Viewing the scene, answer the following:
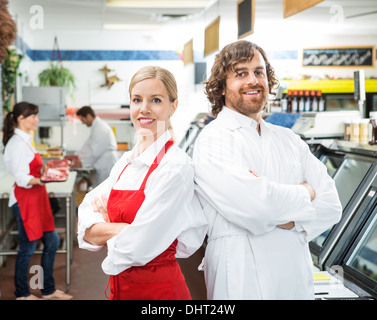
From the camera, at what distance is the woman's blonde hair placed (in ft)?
5.08

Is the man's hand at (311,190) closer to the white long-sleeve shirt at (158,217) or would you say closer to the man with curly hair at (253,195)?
the man with curly hair at (253,195)

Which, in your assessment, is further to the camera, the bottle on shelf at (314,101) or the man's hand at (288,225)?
the bottle on shelf at (314,101)

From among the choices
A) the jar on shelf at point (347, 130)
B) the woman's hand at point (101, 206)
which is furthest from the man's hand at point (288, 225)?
the jar on shelf at point (347, 130)

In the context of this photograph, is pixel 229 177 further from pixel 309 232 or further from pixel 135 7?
pixel 135 7

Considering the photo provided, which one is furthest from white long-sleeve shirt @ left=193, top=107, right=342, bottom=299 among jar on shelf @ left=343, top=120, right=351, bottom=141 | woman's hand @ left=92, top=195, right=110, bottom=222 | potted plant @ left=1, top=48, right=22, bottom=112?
potted plant @ left=1, top=48, right=22, bottom=112

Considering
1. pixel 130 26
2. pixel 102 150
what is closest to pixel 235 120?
pixel 102 150

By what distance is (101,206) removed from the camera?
1.62 m

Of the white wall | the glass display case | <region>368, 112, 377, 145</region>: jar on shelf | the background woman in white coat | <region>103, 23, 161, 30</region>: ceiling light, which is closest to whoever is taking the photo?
the glass display case

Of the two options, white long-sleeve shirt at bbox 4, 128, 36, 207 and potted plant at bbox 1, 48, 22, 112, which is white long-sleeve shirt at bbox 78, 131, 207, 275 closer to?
white long-sleeve shirt at bbox 4, 128, 36, 207

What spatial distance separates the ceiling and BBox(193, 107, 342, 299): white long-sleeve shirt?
4579mm

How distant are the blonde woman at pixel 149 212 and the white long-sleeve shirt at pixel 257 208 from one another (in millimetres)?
85

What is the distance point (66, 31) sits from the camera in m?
8.32

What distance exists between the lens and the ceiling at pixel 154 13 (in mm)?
6348

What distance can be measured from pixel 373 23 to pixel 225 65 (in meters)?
7.80
